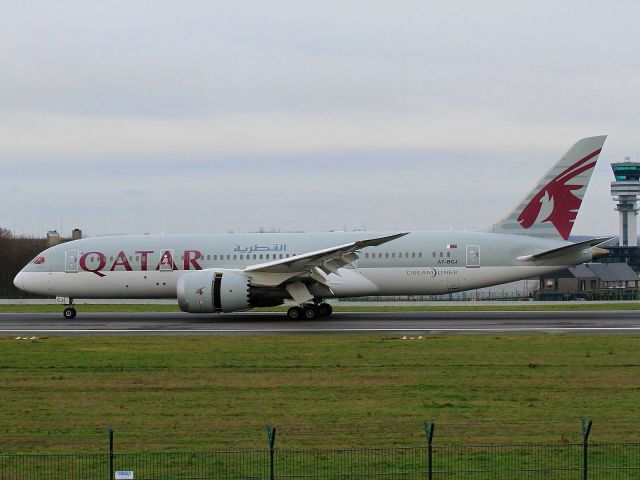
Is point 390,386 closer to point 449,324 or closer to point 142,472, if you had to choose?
point 142,472

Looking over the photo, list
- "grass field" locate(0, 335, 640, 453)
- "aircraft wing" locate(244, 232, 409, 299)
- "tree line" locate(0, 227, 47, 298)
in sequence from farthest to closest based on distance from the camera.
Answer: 1. "tree line" locate(0, 227, 47, 298)
2. "aircraft wing" locate(244, 232, 409, 299)
3. "grass field" locate(0, 335, 640, 453)

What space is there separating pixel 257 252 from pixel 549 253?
39.6 feet

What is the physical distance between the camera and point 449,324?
111 ft

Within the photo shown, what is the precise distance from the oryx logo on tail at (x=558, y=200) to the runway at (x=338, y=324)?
394 centimetres

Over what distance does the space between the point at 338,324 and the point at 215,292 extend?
4.78m

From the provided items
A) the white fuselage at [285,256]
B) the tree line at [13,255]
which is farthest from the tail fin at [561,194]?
the tree line at [13,255]

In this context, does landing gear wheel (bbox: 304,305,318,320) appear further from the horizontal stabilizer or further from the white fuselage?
the horizontal stabilizer

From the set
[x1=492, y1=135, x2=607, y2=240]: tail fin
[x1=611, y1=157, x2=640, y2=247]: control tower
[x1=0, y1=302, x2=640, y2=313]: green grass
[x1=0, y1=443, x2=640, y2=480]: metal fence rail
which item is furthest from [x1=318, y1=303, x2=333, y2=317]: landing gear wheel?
[x1=611, y1=157, x2=640, y2=247]: control tower

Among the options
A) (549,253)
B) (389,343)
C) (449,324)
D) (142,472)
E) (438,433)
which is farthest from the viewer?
(549,253)

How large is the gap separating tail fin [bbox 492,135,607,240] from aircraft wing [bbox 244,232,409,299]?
7504 millimetres

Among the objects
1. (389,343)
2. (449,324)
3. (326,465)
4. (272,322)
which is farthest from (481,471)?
(272,322)

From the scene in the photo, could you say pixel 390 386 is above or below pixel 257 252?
below

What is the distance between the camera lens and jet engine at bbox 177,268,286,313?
34.8 metres

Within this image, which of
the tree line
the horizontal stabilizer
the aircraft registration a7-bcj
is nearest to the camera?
the horizontal stabilizer
